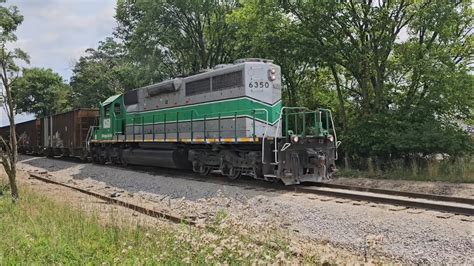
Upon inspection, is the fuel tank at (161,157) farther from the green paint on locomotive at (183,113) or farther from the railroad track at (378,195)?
the railroad track at (378,195)

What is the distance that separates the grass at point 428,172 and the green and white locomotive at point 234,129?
206cm

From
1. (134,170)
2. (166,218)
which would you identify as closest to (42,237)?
(166,218)

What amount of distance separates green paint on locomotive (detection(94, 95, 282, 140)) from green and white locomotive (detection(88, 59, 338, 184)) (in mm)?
32

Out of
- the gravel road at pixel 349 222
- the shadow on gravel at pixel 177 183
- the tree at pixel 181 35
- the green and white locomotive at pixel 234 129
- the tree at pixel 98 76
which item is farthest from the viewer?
the tree at pixel 98 76

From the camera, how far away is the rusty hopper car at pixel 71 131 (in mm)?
25219

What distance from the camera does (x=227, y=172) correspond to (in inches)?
568

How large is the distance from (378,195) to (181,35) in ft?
66.7

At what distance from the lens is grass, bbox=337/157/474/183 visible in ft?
42.8

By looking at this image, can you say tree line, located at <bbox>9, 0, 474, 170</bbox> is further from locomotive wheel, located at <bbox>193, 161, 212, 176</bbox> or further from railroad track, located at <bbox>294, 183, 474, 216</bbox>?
locomotive wheel, located at <bbox>193, 161, 212, 176</bbox>

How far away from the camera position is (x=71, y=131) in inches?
1024

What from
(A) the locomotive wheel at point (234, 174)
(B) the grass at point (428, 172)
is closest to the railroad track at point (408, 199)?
(A) the locomotive wheel at point (234, 174)

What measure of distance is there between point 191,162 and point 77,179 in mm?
4520

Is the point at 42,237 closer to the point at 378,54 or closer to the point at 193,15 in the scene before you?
the point at 378,54

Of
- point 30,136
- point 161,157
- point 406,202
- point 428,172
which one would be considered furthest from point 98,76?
point 406,202
